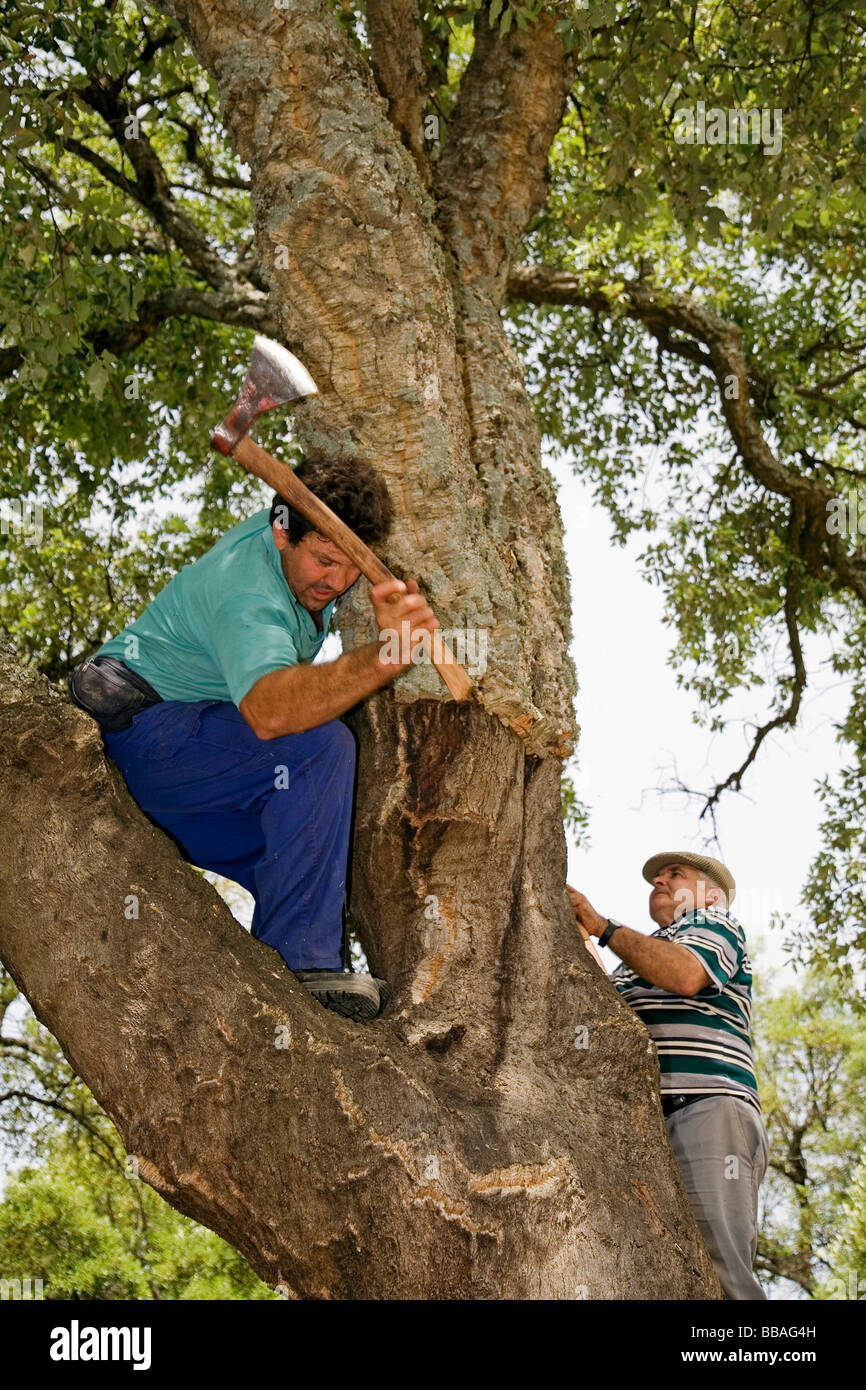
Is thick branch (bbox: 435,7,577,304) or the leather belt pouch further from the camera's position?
thick branch (bbox: 435,7,577,304)

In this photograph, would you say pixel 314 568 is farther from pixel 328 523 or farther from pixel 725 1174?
pixel 725 1174

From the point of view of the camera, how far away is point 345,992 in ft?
11.1

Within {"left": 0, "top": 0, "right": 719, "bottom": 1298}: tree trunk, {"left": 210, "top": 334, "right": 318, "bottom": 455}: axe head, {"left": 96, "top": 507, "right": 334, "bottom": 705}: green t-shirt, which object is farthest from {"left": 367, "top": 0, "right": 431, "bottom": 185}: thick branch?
{"left": 96, "top": 507, "right": 334, "bottom": 705}: green t-shirt

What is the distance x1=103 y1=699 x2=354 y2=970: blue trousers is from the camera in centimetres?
349

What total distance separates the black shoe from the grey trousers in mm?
954

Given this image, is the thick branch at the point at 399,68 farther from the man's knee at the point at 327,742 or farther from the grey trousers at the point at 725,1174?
the grey trousers at the point at 725,1174

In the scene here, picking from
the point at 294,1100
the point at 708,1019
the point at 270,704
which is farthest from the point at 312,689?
the point at 708,1019

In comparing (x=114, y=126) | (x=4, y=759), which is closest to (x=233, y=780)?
(x=4, y=759)

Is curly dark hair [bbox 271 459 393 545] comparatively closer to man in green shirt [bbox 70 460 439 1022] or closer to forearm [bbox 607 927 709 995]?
man in green shirt [bbox 70 460 439 1022]

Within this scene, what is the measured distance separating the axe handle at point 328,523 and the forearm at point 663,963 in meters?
1.00

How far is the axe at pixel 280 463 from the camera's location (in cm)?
329

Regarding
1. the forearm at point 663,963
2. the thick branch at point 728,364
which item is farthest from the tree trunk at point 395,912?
the thick branch at point 728,364

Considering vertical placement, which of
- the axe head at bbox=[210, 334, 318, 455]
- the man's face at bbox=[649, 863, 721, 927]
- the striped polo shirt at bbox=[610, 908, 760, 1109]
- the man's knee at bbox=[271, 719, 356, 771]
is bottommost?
the striped polo shirt at bbox=[610, 908, 760, 1109]
